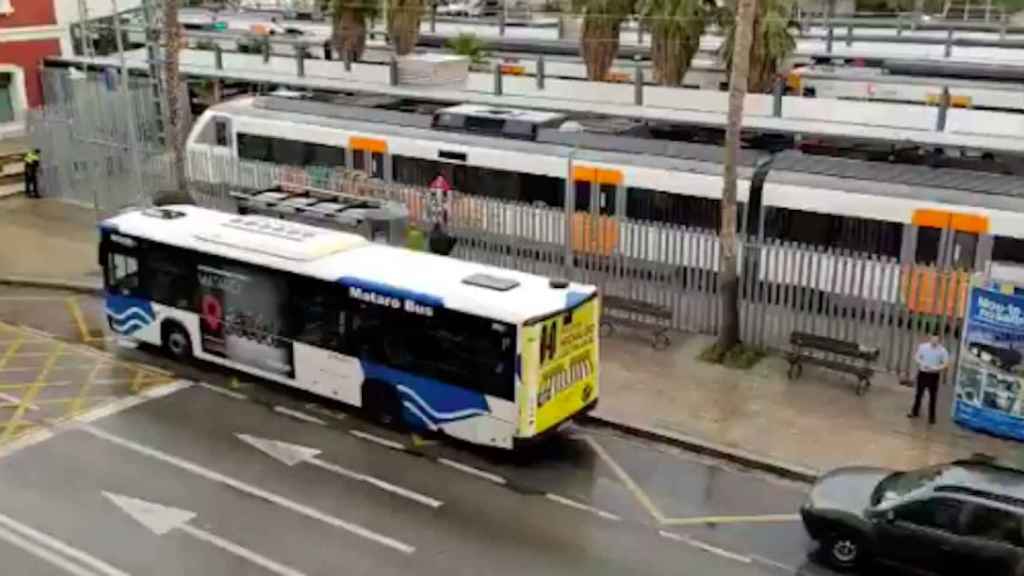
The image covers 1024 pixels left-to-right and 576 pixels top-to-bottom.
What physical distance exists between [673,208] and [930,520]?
35.7ft

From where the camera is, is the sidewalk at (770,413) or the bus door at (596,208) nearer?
the sidewalk at (770,413)

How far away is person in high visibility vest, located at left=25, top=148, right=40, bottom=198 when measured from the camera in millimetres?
32219

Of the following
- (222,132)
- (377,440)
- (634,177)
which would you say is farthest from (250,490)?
(222,132)

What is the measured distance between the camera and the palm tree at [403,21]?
37.3m

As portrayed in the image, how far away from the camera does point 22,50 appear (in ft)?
129

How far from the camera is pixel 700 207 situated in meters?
22.2

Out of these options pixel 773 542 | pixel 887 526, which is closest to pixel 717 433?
pixel 773 542

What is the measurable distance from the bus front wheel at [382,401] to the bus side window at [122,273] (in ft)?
18.2

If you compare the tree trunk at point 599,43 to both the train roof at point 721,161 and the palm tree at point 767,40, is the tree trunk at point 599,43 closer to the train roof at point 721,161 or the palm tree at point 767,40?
the palm tree at point 767,40

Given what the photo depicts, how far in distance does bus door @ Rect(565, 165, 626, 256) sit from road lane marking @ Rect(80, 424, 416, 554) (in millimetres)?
9597

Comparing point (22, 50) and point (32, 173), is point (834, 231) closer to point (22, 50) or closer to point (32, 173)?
point (32, 173)

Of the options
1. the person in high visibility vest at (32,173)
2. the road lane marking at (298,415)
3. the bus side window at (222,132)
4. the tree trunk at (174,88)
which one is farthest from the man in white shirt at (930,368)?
the person in high visibility vest at (32,173)

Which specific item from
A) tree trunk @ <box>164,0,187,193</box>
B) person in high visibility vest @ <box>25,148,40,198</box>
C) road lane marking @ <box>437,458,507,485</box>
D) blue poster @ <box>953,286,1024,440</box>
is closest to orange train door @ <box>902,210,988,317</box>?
blue poster @ <box>953,286,1024,440</box>

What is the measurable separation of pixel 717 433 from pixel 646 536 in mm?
3299
